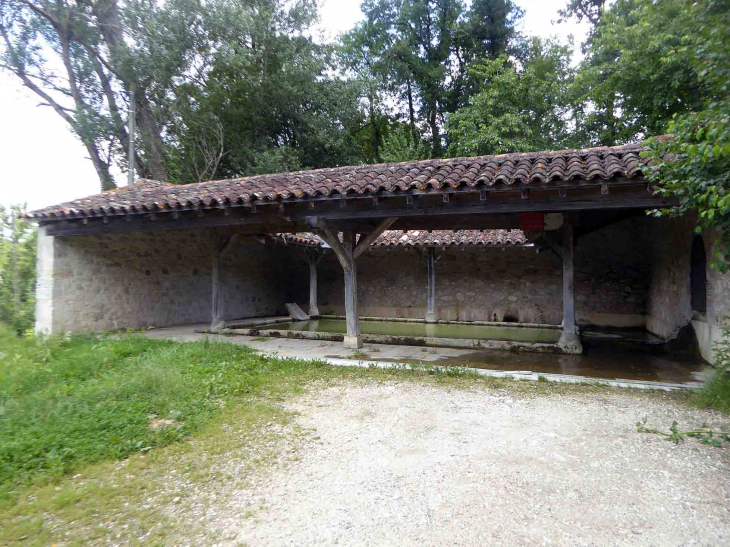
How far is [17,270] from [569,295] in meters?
10.8

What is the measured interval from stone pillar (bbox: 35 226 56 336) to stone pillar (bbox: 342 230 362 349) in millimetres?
5566

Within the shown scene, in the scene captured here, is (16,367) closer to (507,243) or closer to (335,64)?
(507,243)

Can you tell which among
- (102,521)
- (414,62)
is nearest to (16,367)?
(102,521)

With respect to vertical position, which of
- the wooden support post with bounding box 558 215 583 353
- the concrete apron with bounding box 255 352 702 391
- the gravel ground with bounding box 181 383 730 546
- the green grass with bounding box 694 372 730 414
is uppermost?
the wooden support post with bounding box 558 215 583 353

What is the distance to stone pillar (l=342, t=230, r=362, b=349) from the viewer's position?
7.33m

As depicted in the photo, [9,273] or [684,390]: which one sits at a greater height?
[9,273]

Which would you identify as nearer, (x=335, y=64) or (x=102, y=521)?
Result: (x=102, y=521)

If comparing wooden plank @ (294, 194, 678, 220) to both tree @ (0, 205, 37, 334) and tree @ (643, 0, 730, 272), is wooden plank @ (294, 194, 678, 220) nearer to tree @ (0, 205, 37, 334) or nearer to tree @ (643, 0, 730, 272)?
tree @ (643, 0, 730, 272)

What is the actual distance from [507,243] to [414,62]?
11.9 m

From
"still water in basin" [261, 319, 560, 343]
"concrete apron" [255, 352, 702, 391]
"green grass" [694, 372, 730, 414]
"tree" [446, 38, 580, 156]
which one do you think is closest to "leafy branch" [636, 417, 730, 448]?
"green grass" [694, 372, 730, 414]

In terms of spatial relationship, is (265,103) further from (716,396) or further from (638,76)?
(716,396)

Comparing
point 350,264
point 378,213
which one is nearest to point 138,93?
point 350,264

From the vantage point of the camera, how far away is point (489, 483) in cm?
259

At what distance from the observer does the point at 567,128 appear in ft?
50.1
